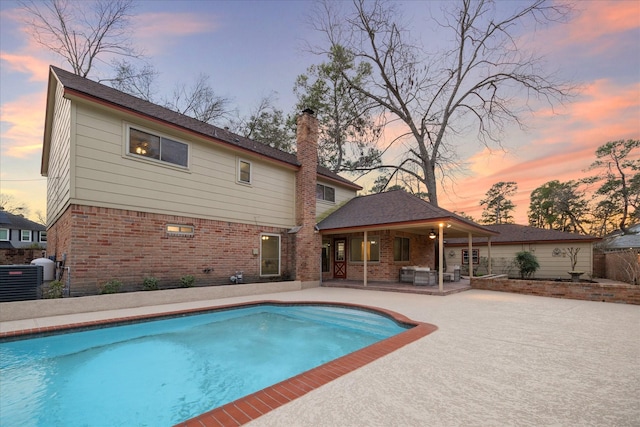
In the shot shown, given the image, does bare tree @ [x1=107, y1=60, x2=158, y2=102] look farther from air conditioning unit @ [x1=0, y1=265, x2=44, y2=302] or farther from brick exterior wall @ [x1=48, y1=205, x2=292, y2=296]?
air conditioning unit @ [x1=0, y1=265, x2=44, y2=302]

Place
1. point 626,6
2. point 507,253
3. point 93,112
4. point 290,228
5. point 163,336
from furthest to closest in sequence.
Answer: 1. point 507,253
2. point 290,228
3. point 626,6
4. point 93,112
5. point 163,336

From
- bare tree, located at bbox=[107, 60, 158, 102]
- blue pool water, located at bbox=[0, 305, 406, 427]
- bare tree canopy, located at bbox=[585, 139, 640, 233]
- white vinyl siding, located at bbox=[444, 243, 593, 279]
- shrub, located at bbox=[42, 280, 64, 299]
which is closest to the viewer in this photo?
blue pool water, located at bbox=[0, 305, 406, 427]

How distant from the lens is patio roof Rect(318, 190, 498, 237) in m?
9.83

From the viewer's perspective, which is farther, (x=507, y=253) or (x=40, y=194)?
(x=507, y=253)

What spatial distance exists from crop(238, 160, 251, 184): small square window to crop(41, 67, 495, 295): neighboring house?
4cm

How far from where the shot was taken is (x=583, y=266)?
1539 cm

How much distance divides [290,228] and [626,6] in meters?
13.8

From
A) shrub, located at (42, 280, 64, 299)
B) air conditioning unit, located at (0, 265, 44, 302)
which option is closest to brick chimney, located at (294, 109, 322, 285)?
shrub, located at (42, 280, 64, 299)

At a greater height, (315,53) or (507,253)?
(315,53)

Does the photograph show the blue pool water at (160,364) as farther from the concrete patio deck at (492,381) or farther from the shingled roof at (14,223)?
the shingled roof at (14,223)

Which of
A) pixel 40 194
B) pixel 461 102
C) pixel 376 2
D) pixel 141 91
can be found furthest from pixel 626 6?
pixel 40 194

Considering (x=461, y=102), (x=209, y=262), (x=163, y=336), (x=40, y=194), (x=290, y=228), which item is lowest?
(x=163, y=336)

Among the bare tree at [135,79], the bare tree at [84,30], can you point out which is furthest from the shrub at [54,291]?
the bare tree at [135,79]

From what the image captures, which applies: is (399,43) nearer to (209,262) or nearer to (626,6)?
(626,6)
